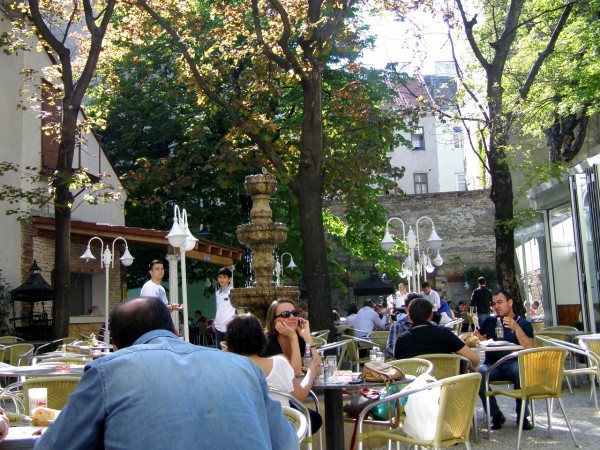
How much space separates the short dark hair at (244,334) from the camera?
18.0 feet

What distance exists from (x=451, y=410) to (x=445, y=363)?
6.09 feet

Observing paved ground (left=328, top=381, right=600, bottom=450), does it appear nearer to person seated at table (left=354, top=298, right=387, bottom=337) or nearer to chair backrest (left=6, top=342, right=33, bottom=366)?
person seated at table (left=354, top=298, right=387, bottom=337)

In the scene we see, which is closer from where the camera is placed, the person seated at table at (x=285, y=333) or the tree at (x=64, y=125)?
the person seated at table at (x=285, y=333)

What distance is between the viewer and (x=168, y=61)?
3016cm

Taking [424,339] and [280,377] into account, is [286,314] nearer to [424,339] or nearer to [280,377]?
[280,377]

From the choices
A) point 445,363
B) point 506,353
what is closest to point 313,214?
point 506,353

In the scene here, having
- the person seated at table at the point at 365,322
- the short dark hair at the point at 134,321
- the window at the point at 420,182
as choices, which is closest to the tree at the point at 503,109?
the person seated at table at the point at 365,322

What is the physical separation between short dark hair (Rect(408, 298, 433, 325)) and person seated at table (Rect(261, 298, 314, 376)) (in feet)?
4.42

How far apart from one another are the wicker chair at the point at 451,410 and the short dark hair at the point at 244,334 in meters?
1.11

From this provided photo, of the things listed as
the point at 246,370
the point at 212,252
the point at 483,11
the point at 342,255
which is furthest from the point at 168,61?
the point at 246,370

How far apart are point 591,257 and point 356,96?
21.3 ft

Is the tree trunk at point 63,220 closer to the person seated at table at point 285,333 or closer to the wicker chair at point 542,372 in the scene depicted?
the person seated at table at point 285,333

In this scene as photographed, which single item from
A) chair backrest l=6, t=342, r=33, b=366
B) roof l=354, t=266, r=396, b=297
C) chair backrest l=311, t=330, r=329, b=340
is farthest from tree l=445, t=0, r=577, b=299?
roof l=354, t=266, r=396, b=297

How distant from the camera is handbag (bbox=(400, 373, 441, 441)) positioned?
6.00 meters
